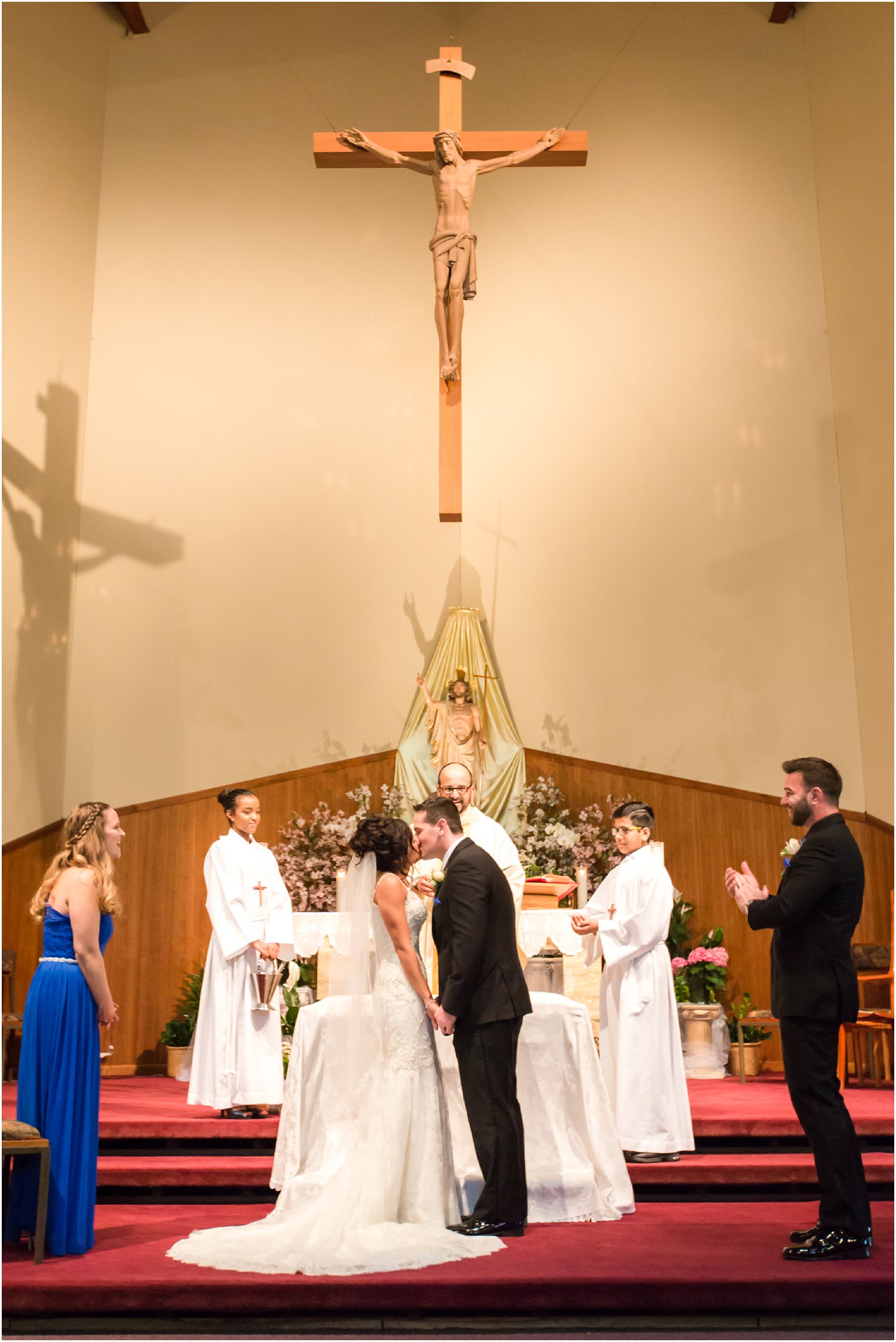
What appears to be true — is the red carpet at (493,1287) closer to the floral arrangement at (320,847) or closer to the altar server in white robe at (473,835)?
the altar server in white robe at (473,835)

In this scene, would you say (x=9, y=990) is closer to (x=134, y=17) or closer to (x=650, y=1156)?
(x=650, y=1156)

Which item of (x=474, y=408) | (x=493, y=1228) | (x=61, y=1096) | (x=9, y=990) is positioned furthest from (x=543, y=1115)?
(x=474, y=408)

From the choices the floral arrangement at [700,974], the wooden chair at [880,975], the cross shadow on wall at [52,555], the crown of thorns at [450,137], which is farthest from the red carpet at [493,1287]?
the crown of thorns at [450,137]

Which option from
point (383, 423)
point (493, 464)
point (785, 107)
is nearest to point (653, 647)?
point (493, 464)

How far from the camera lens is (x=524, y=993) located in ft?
14.7

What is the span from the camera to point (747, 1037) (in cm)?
830

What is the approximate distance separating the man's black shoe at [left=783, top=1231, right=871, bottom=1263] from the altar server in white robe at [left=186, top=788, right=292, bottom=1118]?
313 cm

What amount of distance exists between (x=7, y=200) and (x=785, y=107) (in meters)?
6.38

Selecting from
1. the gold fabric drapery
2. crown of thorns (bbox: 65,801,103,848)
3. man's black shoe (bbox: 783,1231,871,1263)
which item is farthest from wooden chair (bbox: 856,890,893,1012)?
crown of thorns (bbox: 65,801,103,848)

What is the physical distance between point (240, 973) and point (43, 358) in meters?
5.28

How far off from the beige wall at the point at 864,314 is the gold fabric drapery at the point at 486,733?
8.64 feet

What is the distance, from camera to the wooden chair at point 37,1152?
4.02m

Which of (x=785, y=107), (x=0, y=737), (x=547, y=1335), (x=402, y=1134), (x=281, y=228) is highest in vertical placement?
(x=785, y=107)

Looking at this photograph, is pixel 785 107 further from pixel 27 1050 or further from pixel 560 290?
pixel 27 1050
